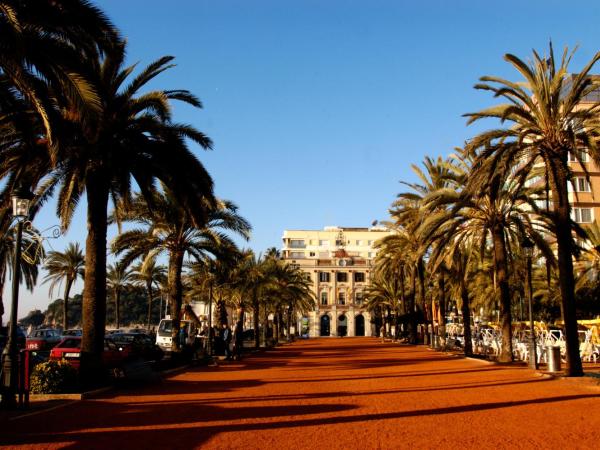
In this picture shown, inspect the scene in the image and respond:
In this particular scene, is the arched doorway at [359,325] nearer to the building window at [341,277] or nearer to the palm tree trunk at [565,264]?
the building window at [341,277]

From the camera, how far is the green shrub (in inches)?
593

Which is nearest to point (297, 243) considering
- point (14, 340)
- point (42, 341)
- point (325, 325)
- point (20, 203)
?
point (325, 325)

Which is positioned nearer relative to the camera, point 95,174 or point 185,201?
point 95,174

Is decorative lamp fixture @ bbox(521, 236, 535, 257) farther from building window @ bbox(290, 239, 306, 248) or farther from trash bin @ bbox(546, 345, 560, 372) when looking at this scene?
building window @ bbox(290, 239, 306, 248)

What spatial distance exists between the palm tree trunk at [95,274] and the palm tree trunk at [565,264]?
513 inches

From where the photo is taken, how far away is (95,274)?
704 inches

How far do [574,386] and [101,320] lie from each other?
12700 mm

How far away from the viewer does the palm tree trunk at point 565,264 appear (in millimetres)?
18344

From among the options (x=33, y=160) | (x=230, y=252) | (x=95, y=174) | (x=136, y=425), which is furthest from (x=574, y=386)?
(x=230, y=252)

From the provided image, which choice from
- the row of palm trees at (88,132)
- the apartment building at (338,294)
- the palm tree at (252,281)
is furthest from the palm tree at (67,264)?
the apartment building at (338,294)

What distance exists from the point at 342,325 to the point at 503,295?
307 ft

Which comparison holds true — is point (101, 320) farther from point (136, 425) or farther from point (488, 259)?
point (488, 259)

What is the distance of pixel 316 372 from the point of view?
2311 cm

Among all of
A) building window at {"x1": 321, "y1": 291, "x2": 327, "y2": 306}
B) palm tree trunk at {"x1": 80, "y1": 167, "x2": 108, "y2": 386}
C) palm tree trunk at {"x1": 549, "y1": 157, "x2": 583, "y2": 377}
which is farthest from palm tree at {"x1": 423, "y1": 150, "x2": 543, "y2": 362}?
building window at {"x1": 321, "y1": 291, "x2": 327, "y2": 306}
